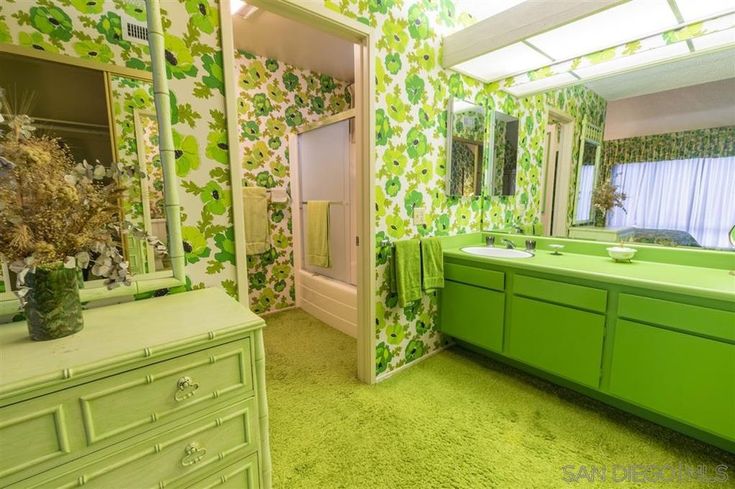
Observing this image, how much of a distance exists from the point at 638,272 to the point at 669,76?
113cm

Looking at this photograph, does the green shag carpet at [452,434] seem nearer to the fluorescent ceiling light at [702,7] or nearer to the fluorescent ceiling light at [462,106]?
the fluorescent ceiling light at [462,106]

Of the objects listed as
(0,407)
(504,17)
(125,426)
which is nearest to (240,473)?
(125,426)

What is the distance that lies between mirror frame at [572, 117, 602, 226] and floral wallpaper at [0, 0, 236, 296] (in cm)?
212

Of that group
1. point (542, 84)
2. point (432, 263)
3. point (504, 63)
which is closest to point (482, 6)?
point (504, 63)

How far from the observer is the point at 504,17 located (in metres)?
1.75

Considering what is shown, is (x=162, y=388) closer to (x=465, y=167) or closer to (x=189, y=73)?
(x=189, y=73)

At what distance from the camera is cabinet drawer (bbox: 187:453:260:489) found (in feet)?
3.12

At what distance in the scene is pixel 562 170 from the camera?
2.20m

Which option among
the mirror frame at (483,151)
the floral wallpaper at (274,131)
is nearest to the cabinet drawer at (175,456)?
the mirror frame at (483,151)

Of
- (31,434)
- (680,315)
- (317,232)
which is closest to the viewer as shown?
(31,434)

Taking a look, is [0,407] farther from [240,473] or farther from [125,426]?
[240,473]

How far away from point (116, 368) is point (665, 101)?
267 cm

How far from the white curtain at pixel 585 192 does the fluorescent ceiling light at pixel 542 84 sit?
60 cm

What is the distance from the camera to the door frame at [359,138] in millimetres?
1305
